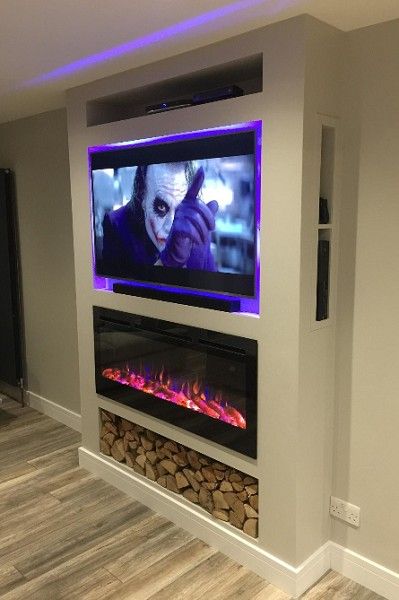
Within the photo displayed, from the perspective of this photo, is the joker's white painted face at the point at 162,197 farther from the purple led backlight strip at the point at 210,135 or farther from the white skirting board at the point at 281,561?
the white skirting board at the point at 281,561

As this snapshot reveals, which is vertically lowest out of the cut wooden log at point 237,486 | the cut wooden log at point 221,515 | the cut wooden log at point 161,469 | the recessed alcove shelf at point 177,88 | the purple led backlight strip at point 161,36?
the cut wooden log at point 221,515

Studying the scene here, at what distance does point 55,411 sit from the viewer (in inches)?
164

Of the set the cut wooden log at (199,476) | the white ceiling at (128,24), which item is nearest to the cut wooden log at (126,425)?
the cut wooden log at (199,476)

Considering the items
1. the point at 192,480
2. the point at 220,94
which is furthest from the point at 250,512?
the point at 220,94

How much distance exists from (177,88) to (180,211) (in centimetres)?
65

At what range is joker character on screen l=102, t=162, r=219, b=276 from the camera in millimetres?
2451

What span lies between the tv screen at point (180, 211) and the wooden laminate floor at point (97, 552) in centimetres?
128

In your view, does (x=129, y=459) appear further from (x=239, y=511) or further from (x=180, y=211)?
(x=180, y=211)

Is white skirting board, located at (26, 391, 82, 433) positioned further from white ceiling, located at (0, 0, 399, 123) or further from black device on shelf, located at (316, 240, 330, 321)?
white ceiling, located at (0, 0, 399, 123)

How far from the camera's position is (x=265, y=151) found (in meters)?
2.13

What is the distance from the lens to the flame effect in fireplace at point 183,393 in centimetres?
248

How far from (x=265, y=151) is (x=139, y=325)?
1.19 m

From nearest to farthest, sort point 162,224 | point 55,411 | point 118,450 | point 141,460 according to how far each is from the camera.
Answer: point 162,224 < point 141,460 < point 118,450 < point 55,411

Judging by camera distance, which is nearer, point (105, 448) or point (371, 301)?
point (371, 301)
